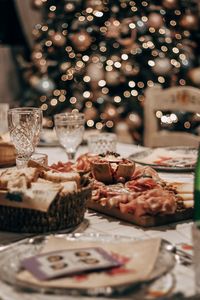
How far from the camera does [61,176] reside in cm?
114

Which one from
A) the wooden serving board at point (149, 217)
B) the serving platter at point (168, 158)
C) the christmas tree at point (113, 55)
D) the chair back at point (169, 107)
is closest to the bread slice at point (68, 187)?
the wooden serving board at point (149, 217)

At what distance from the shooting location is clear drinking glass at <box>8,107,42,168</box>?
4.75ft

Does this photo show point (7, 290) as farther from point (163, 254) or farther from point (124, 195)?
point (124, 195)


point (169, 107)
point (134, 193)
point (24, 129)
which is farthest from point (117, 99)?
point (134, 193)

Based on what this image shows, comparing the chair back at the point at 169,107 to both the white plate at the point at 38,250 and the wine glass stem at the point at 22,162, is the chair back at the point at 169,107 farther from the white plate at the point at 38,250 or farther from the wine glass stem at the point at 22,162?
the white plate at the point at 38,250

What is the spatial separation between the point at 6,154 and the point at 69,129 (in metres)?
0.19

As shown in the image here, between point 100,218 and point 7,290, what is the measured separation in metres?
0.41

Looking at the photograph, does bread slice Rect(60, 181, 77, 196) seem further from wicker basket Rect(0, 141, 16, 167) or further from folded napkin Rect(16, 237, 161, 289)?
wicker basket Rect(0, 141, 16, 167)

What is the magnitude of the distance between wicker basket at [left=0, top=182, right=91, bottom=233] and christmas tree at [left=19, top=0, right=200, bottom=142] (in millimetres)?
2613

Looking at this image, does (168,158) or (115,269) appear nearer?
(115,269)

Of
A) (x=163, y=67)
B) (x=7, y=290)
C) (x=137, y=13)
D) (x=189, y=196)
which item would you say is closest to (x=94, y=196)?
(x=189, y=196)

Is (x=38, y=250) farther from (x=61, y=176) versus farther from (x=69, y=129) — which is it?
(x=69, y=129)

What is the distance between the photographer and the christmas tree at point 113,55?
3736 mm

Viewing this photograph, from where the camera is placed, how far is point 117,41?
12.4 ft
